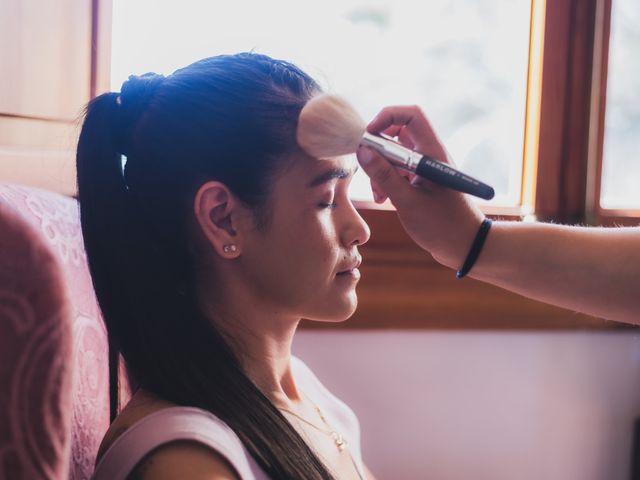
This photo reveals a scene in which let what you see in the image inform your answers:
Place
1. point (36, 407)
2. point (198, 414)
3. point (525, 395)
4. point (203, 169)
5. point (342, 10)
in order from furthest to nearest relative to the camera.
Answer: point (525, 395) < point (342, 10) < point (203, 169) < point (198, 414) < point (36, 407)

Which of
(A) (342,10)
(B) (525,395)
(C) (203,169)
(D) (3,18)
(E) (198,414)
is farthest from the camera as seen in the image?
(B) (525,395)

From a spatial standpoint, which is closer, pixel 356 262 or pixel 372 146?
pixel 372 146

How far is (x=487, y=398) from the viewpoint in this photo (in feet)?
4.10

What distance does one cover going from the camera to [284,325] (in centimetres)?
75

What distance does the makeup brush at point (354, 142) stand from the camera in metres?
0.60

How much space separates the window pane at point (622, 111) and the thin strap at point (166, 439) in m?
1.04

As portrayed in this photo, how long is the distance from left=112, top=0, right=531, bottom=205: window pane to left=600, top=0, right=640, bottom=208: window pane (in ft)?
0.66

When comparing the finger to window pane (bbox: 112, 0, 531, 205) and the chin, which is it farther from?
window pane (bbox: 112, 0, 531, 205)

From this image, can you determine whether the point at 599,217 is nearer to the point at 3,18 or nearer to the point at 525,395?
the point at 525,395

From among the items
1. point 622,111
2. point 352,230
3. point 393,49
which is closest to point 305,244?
point 352,230

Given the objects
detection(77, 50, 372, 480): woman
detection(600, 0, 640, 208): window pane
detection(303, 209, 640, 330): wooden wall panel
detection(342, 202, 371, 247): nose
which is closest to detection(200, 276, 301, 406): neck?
detection(77, 50, 372, 480): woman

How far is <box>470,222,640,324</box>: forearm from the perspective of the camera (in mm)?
750

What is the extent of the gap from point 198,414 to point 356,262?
0.27 meters

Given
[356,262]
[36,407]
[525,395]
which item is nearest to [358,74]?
[356,262]
